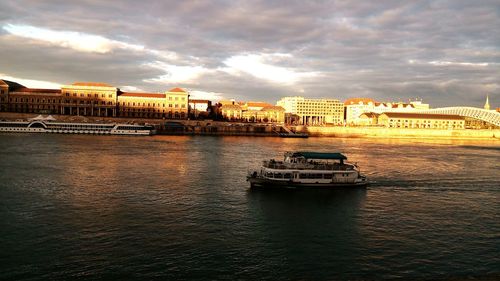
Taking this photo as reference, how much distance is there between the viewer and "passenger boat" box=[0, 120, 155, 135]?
91688 millimetres

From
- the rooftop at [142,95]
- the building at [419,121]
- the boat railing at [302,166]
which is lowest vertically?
the boat railing at [302,166]

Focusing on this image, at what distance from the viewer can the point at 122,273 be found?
15.2 meters

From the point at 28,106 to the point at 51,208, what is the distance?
11874 cm

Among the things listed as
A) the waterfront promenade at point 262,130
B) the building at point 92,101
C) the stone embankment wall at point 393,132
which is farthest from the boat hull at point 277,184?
the building at point 92,101

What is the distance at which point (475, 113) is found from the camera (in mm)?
155375

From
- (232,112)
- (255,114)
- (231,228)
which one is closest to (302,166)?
(231,228)

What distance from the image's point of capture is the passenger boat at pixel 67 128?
9169cm

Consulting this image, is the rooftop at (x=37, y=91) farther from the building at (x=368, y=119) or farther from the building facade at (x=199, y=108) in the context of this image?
the building at (x=368, y=119)

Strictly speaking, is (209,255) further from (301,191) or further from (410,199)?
(410,199)

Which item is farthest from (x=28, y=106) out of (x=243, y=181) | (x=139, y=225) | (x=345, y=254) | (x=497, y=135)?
(x=497, y=135)

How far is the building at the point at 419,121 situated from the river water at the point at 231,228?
11729 cm

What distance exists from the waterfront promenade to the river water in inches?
3165

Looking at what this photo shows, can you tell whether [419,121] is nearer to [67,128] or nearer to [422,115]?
[422,115]

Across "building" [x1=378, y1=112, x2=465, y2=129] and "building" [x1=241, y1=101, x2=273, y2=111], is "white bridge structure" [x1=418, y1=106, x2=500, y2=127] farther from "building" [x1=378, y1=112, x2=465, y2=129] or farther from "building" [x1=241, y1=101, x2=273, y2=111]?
"building" [x1=241, y1=101, x2=273, y2=111]
